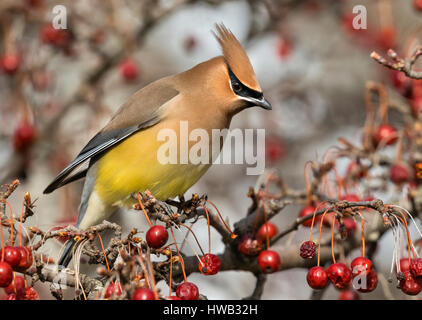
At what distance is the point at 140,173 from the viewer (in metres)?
3.46

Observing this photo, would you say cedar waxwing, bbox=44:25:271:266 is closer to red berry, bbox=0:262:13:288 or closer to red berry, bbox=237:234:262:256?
red berry, bbox=237:234:262:256

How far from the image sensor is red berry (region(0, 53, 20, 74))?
5035 mm

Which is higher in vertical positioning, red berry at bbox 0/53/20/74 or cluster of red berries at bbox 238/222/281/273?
red berry at bbox 0/53/20/74

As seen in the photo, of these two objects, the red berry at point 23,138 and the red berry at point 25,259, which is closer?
the red berry at point 25,259

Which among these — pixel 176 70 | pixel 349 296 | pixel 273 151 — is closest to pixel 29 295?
pixel 349 296

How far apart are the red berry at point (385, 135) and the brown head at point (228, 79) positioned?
0.79 meters

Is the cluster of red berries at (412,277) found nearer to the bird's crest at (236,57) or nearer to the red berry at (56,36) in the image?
the bird's crest at (236,57)

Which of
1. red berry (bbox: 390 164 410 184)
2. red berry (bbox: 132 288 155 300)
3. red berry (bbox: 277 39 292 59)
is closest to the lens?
red berry (bbox: 132 288 155 300)

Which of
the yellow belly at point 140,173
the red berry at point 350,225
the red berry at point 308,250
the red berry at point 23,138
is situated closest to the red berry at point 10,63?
the red berry at point 23,138

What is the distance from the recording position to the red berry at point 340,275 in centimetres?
232

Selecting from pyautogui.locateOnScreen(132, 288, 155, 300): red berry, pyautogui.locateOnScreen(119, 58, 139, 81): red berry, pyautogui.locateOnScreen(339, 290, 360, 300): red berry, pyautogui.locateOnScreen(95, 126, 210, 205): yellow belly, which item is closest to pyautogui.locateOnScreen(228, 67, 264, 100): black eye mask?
pyautogui.locateOnScreen(95, 126, 210, 205): yellow belly

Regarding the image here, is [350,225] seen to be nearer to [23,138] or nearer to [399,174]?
[399,174]
